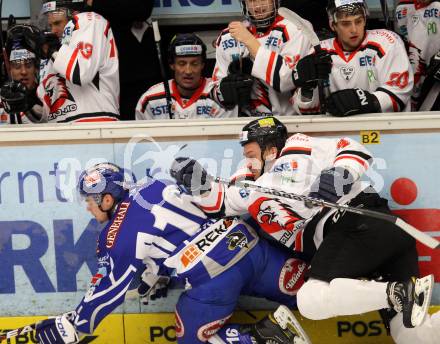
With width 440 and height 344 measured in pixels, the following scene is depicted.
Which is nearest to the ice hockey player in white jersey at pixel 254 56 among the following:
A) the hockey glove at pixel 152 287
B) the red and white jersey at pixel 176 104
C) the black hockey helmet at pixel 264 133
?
the red and white jersey at pixel 176 104

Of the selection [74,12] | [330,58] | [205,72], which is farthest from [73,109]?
[330,58]

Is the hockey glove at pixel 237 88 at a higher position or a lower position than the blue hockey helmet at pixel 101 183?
higher

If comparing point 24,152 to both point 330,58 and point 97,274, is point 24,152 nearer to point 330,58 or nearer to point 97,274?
point 97,274

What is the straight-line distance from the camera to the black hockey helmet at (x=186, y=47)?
544 cm

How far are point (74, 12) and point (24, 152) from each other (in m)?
1.00

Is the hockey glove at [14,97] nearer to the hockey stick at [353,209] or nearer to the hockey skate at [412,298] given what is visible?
the hockey stick at [353,209]

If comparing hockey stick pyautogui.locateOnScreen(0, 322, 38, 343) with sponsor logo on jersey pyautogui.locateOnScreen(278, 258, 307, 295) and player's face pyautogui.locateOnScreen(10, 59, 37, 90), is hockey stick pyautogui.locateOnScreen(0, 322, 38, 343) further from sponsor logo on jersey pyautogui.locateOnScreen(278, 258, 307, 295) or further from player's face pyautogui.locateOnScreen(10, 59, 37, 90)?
player's face pyautogui.locateOnScreen(10, 59, 37, 90)

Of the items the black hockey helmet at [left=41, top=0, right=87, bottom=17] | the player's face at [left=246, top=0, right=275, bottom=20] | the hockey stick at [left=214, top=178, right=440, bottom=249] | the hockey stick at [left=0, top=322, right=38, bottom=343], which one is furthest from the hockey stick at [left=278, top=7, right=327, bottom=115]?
the hockey stick at [left=0, top=322, right=38, bottom=343]

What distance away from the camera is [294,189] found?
4.52m

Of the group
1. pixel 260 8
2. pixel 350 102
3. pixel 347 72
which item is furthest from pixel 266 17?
pixel 350 102

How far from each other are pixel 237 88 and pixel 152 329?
3.94ft

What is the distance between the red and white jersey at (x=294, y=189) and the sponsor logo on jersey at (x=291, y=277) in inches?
3.2

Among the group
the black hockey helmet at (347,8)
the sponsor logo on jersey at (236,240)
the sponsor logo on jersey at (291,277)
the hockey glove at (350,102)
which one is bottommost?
the sponsor logo on jersey at (291,277)

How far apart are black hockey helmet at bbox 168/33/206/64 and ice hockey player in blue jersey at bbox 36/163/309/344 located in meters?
1.01
